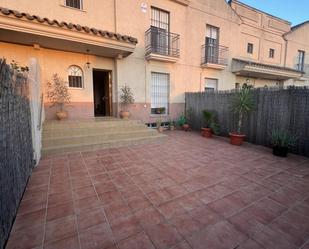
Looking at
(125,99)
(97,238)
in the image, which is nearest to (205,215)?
(97,238)

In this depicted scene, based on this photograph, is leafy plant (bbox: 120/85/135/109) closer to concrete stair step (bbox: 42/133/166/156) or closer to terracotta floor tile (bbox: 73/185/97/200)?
concrete stair step (bbox: 42/133/166/156)

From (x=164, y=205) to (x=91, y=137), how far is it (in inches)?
155

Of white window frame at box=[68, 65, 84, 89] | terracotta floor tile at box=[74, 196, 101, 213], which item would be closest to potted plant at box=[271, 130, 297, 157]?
terracotta floor tile at box=[74, 196, 101, 213]

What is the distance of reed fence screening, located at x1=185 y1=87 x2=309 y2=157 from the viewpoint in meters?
5.16

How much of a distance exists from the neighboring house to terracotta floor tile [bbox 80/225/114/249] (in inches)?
242

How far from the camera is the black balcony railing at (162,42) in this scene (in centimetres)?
851

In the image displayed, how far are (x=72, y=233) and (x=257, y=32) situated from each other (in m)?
15.9

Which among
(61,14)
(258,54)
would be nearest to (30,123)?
(61,14)

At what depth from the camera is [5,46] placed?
602cm

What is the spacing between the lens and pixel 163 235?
2.01 meters

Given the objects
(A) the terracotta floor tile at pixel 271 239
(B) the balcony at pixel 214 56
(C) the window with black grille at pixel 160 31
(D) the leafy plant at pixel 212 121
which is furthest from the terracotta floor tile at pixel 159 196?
(B) the balcony at pixel 214 56

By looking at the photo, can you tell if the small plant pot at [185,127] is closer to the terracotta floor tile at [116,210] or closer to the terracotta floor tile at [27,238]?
the terracotta floor tile at [116,210]

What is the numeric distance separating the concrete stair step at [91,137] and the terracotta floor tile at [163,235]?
417 centimetres

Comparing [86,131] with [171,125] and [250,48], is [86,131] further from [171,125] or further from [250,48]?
[250,48]
